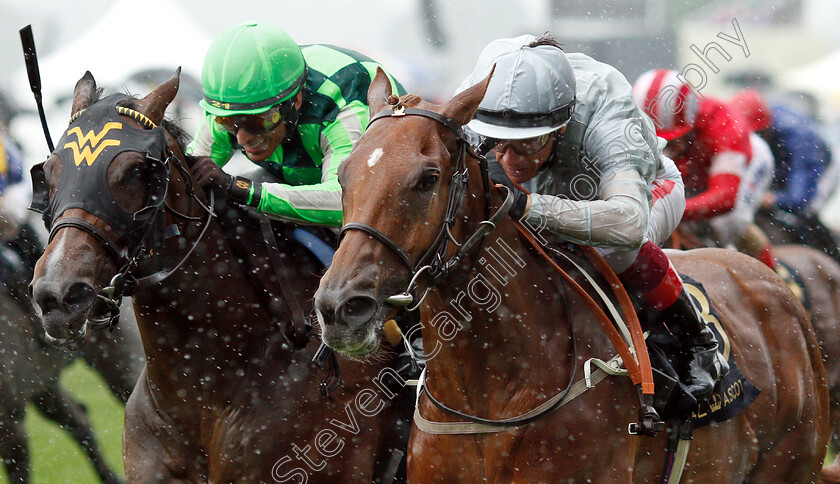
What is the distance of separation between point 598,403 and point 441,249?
2.52 ft

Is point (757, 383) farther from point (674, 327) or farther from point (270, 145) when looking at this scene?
point (270, 145)

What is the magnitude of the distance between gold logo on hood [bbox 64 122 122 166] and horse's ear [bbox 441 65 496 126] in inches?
40.5

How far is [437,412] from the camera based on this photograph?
302cm

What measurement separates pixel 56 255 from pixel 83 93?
2.29ft

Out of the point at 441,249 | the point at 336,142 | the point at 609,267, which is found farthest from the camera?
the point at 336,142

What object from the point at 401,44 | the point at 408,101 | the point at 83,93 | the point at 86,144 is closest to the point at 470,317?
the point at 408,101

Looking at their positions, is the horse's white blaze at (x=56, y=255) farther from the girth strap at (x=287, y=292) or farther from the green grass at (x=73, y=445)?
the green grass at (x=73, y=445)

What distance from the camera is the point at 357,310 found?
7.88 ft

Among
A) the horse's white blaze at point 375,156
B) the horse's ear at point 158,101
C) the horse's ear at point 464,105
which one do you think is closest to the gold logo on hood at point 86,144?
the horse's ear at point 158,101

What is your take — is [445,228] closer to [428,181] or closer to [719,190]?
[428,181]

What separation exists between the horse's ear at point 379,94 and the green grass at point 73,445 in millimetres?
3525

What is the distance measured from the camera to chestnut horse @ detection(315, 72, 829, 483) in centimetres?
247

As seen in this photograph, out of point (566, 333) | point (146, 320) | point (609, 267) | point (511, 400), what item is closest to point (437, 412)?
point (511, 400)

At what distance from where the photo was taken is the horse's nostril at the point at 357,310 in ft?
7.80
